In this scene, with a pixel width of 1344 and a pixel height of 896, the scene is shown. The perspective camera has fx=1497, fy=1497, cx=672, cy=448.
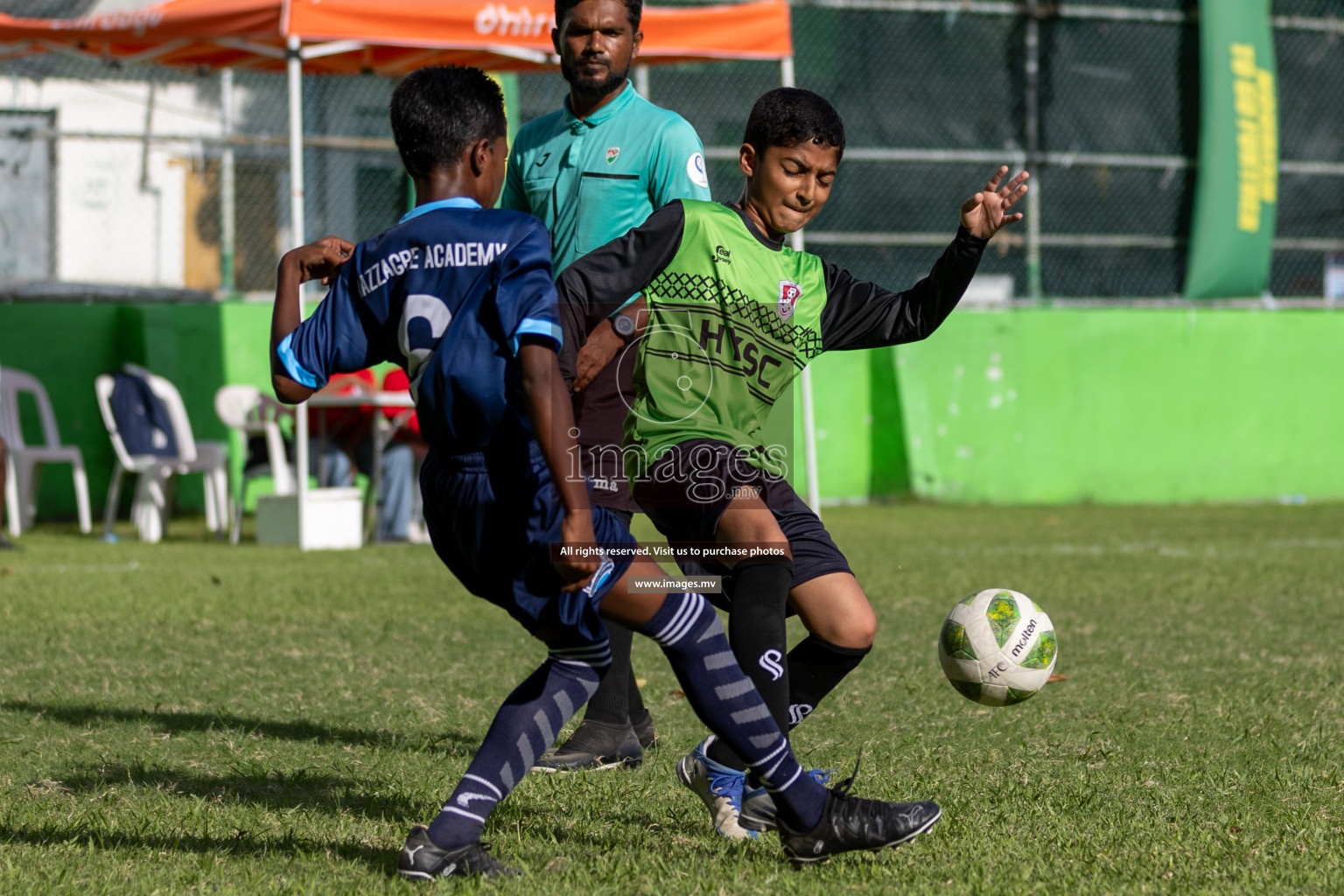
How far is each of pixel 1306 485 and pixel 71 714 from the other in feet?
37.1

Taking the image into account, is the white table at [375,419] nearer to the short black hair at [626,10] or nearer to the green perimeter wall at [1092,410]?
the green perimeter wall at [1092,410]

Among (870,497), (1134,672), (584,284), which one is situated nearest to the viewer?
(584,284)

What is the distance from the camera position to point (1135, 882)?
259 centimetres

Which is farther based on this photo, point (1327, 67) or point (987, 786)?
point (1327, 67)

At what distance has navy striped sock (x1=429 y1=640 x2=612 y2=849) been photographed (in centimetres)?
258

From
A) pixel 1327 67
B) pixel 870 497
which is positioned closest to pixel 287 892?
pixel 870 497

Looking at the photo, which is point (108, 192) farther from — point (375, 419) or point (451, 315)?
point (451, 315)

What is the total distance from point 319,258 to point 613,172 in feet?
3.69

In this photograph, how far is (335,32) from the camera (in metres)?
8.89

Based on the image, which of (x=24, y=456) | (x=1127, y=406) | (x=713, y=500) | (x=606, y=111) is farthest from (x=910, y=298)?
(x=1127, y=406)

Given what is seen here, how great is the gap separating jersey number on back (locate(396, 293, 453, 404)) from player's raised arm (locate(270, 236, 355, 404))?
0.20 metres

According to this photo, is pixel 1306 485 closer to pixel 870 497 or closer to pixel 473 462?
pixel 870 497

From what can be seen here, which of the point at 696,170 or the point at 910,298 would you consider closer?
the point at 910,298

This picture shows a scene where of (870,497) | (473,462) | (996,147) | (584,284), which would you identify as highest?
(996,147)
